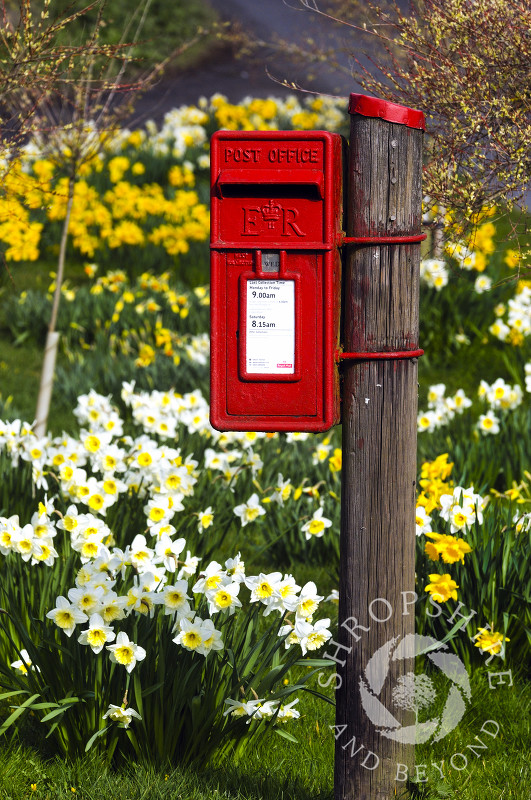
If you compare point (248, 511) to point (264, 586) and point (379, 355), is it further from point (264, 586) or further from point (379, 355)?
point (379, 355)

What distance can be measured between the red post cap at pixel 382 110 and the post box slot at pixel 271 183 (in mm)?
164

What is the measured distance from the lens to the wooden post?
201 centimetres

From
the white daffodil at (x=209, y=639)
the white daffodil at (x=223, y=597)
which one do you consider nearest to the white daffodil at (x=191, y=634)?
the white daffodil at (x=209, y=639)

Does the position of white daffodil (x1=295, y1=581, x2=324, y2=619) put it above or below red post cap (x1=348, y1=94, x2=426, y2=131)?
below

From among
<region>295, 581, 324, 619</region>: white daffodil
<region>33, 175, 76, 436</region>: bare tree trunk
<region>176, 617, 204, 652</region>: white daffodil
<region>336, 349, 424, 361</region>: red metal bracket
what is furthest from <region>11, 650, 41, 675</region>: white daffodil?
<region>33, 175, 76, 436</region>: bare tree trunk

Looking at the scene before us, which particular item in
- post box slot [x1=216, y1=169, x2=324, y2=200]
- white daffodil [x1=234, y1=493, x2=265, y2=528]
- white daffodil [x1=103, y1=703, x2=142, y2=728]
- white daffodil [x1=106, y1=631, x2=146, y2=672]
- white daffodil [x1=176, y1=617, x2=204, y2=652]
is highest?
post box slot [x1=216, y1=169, x2=324, y2=200]

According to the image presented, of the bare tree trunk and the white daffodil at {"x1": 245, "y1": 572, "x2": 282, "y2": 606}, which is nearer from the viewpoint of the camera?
the white daffodil at {"x1": 245, "y1": 572, "x2": 282, "y2": 606}

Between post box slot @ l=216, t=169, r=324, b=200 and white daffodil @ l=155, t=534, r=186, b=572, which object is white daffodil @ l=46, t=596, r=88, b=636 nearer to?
white daffodil @ l=155, t=534, r=186, b=572

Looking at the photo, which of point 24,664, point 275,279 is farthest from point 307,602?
point 275,279

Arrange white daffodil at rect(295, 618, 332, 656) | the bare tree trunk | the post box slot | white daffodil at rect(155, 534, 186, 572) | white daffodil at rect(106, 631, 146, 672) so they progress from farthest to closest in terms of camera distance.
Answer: the bare tree trunk, white daffodil at rect(155, 534, 186, 572), white daffodil at rect(295, 618, 332, 656), white daffodil at rect(106, 631, 146, 672), the post box slot

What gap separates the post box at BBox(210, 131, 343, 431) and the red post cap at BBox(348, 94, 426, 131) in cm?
8

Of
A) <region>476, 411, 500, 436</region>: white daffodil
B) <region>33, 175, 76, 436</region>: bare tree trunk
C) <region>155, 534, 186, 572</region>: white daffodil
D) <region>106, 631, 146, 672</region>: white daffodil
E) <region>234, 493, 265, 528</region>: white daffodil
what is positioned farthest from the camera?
<region>33, 175, 76, 436</region>: bare tree trunk

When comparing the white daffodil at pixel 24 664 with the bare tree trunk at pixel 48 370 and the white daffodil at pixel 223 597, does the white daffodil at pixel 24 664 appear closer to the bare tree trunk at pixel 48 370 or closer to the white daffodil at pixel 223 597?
the white daffodil at pixel 223 597

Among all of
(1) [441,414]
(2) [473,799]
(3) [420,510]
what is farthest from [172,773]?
(1) [441,414]
